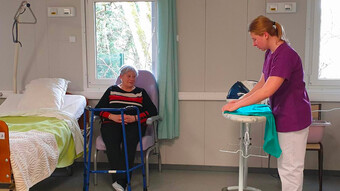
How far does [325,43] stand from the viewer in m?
3.44

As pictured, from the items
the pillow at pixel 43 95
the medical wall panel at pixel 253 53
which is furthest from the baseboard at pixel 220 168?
the medical wall panel at pixel 253 53

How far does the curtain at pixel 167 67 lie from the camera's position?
340 cm

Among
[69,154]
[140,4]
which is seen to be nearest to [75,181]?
[69,154]

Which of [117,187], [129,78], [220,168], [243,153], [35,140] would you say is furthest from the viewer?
[220,168]

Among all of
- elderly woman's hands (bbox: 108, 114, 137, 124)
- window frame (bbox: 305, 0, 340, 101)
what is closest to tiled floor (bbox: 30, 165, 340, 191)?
elderly woman's hands (bbox: 108, 114, 137, 124)

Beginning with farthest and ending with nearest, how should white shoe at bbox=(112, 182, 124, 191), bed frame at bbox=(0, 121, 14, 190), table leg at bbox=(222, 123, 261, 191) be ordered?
white shoe at bbox=(112, 182, 124, 191), table leg at bbox=(222, 123, 261, 191), bed frame at bbox=(0, 121, 14, 190)

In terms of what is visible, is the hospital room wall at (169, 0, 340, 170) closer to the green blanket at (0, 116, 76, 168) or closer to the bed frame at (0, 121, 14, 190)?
the green blanket at (0, 116, 76, 168)

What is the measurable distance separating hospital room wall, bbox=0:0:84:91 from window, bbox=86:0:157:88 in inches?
5.1

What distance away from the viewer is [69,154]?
2.99m

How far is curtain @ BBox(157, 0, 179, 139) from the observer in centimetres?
340

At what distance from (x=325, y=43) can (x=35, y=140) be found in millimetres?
2716

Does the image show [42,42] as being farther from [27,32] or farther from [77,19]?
[77,19]

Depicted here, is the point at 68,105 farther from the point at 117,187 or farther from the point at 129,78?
the point at 117,187

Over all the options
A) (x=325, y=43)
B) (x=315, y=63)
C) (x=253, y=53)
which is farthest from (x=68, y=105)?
(x=325, y=43)
